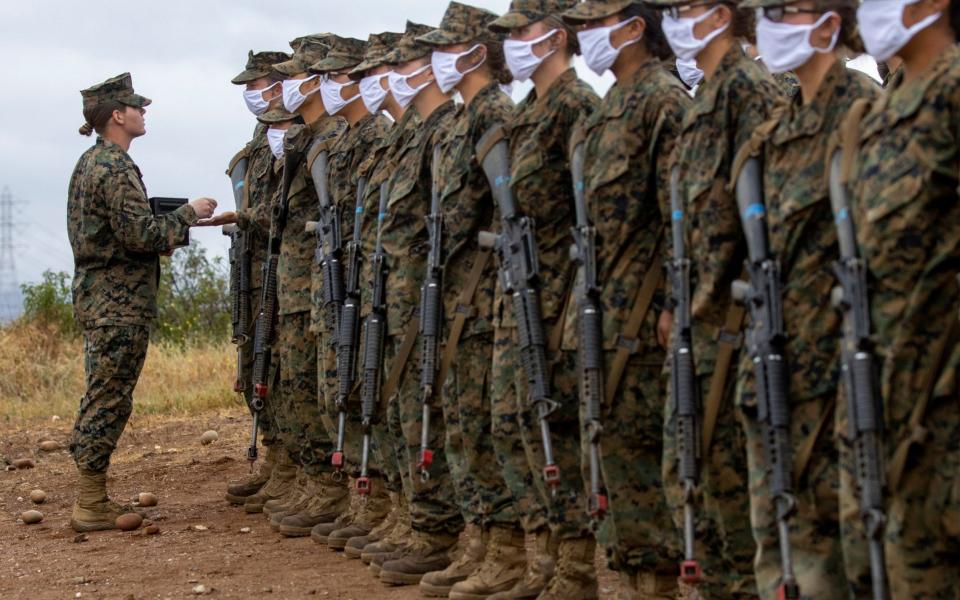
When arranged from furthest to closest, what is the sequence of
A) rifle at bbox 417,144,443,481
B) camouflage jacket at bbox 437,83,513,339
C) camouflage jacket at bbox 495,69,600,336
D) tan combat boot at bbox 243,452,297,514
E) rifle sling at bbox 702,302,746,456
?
tan combat boot at bbox 243,452,297,514 → rifle at bbox 417,144,443,481 → camouflage jacket at bbox 437,83,513,339 → camouflage jacket at bbox 495,69,600,336 → rifle sling at bbox 702,302,746,456

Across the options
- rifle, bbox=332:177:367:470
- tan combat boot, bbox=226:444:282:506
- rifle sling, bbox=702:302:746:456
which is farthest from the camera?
tan combat boot, bbox=226:444:282:506

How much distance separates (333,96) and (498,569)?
338 cm

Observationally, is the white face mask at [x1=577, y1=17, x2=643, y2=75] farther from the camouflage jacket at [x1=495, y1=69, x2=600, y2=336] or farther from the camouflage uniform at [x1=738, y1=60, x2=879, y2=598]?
the camouflage uniform at [x1=738, y1=60, x2=879, y2=598]

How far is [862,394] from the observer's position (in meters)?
4.25

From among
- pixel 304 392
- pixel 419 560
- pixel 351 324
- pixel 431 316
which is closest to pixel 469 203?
pixel 431 316

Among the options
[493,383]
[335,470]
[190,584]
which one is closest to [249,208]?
[335,470]

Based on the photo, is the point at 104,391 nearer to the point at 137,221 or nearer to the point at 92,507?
the point at 92,507

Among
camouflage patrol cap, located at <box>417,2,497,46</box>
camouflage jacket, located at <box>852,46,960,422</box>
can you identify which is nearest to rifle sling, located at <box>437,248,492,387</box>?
camouflage patrol cap, located at <box>417,2,497,46</box>

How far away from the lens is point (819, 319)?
4637mm

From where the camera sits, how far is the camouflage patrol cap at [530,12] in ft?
21.4

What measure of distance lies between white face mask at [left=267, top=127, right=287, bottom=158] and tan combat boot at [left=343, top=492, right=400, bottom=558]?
2.57m

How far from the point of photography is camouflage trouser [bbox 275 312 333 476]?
9492 mm

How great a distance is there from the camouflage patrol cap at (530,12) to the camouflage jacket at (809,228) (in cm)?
192

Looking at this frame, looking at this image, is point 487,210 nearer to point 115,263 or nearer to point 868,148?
point 868,148
